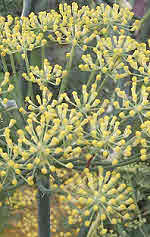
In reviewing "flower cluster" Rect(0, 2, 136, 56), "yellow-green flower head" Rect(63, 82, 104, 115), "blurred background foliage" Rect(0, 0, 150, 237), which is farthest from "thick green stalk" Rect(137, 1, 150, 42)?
"yellow-green flower head" Rect(63, 82, 104, 115)

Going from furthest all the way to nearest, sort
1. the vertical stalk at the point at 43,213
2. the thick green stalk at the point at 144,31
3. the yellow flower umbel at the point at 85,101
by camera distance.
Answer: the thick green stalk at the point at 144,31
the vertical stalk at the point at 43,213
the yellow flower umbel at the point at 85,101

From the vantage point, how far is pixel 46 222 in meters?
0.62

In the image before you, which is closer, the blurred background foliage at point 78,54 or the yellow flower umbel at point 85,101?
the yellow flower umbel at point 85,101

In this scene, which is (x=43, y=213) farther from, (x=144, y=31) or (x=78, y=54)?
(x=78, y=54)

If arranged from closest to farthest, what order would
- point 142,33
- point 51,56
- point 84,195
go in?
point 84,195
point 142,33
point 51,56

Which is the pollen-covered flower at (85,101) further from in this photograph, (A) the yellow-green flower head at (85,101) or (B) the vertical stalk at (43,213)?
(B) the vertical stalk at (43,213)

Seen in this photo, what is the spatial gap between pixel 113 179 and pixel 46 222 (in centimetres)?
24

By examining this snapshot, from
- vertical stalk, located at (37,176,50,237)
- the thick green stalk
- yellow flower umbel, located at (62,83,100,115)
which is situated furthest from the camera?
the thick green stalk

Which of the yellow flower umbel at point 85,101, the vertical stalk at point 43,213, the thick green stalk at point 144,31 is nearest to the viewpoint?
the yellow flower umbel at point 85,101

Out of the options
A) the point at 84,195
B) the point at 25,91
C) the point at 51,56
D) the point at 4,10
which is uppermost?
the point at 4,10


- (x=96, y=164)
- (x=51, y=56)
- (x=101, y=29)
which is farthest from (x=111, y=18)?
(x=51, y=56)

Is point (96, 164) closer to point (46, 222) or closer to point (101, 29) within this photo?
point (46, 222)

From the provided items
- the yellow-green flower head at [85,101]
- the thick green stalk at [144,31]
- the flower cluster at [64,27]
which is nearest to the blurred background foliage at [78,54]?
the thick green stalk at [144,31]

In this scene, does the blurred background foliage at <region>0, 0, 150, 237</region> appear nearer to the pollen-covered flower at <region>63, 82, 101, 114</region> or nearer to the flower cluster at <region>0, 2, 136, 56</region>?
the flower cluster at <region>0, 2, 136, 56</region>
